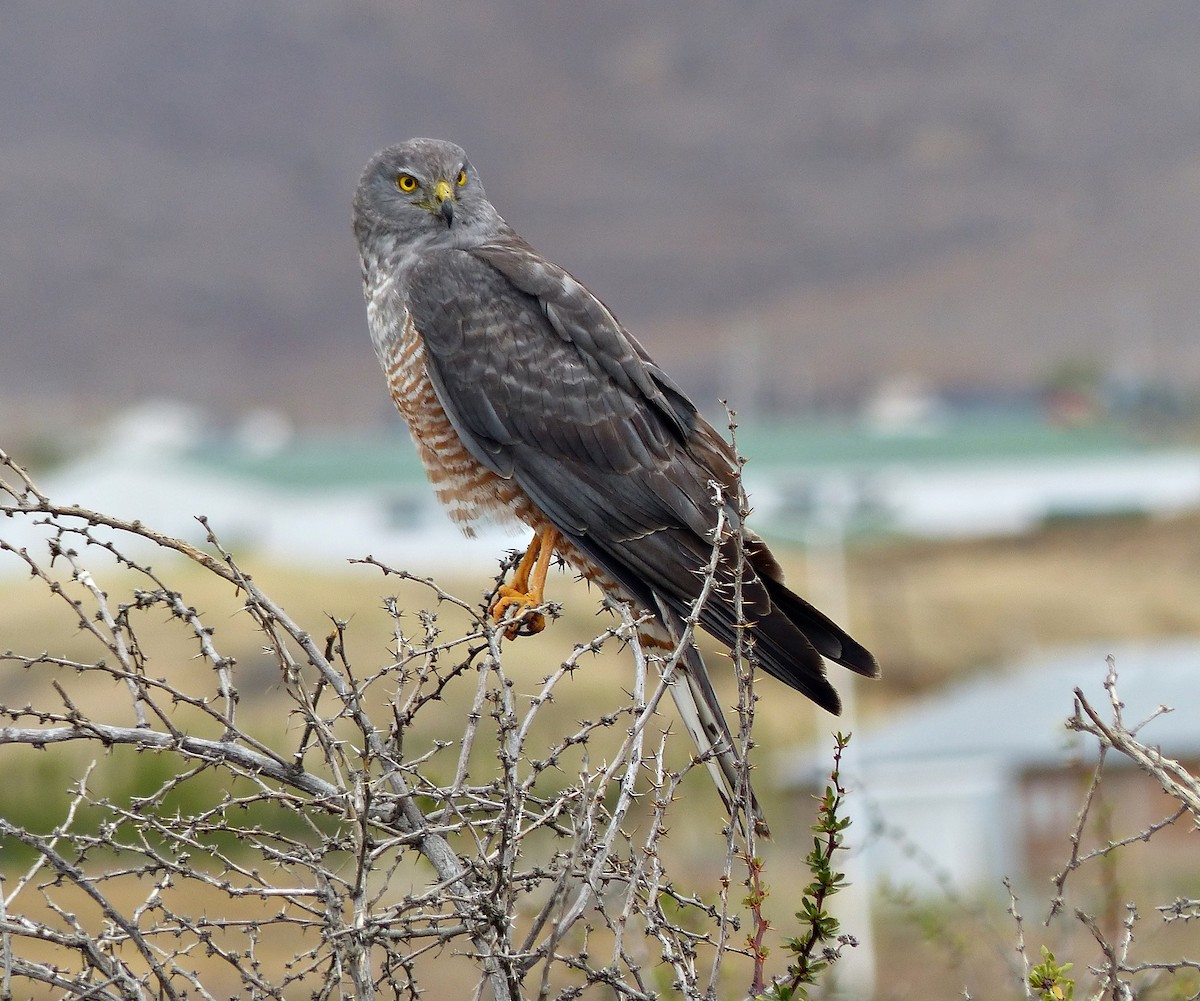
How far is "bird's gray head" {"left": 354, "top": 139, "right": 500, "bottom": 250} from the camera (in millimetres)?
5199

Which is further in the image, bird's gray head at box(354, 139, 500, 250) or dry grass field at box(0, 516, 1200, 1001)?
dry grass field at box(0, 516, 1200, 1001)

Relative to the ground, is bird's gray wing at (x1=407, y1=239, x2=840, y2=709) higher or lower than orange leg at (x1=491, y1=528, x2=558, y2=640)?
higher

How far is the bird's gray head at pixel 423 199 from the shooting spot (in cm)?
520

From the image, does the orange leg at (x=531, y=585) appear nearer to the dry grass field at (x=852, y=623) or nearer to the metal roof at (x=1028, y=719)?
the dry grass field at (x=852, y=623)

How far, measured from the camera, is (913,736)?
26.5m

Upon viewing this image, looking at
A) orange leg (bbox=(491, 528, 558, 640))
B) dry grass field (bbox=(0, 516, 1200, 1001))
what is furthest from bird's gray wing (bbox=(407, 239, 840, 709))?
dry grass field (bbox=(0, 516, 1200, 1001))

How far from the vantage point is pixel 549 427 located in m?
4.72

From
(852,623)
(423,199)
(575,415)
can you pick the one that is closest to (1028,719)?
(852,623)

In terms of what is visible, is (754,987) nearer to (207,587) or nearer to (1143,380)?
(207,587)

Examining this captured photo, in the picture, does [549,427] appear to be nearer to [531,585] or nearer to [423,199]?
[531,585]

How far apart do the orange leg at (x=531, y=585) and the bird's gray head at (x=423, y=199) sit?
113cm

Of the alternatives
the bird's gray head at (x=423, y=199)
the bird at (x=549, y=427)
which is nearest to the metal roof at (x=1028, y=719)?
the bird's gray head at (x=423, y=199)

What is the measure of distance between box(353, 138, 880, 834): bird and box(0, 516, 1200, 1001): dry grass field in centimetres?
771

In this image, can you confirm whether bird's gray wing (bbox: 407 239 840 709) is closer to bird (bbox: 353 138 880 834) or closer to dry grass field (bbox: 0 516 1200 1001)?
bird (bbox: 353 138 880 834)
